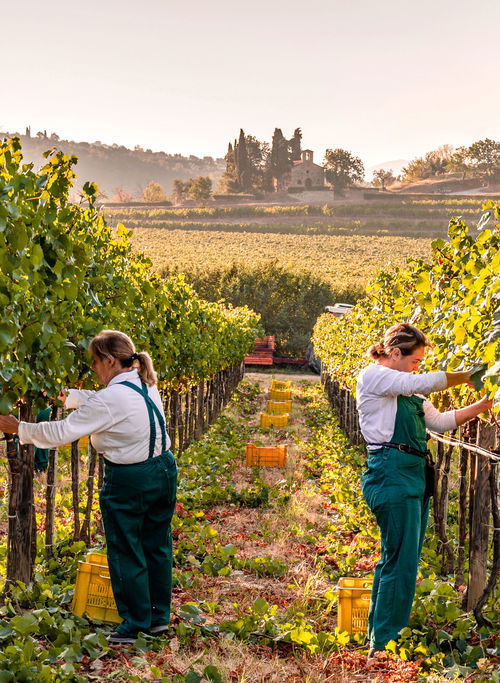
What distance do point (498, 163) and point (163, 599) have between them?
119 metres

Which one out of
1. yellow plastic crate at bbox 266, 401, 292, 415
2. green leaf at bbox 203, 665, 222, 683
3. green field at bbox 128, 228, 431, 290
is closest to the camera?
green leaf at bbox 203, 665, 222, 683

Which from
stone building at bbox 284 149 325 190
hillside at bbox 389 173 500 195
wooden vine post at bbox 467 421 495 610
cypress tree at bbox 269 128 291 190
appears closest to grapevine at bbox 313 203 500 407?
wooden vine post at bbox 467 421 495 610

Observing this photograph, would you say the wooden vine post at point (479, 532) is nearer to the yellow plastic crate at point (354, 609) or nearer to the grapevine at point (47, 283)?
the yellow plastic crate at point (354, 609)

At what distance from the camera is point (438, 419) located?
434 centimetres

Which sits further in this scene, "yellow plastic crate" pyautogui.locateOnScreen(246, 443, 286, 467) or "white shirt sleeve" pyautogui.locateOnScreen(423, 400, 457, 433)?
"yellow plastic crate" pyautogui.locateOnScreen(246, 443, 286, 467)

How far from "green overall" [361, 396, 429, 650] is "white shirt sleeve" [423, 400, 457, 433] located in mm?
211

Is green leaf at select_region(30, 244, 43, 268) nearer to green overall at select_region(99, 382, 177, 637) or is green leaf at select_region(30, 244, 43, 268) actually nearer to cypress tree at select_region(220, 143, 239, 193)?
green overall at select_region(99, 382, 177, 637)

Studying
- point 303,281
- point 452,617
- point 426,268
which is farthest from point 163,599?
point 303,281

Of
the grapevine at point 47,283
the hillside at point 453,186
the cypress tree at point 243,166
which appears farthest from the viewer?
the cypress tree at point 243,166

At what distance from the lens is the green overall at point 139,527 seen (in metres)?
4.07

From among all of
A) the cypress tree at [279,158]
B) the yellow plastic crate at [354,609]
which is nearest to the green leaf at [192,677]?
the yellow plastic crate at [354,609]

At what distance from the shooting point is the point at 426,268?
696cm

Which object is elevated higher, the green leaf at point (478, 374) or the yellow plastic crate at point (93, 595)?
the green leaf at point (478, 374)

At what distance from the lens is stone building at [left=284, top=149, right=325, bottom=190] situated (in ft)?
392
